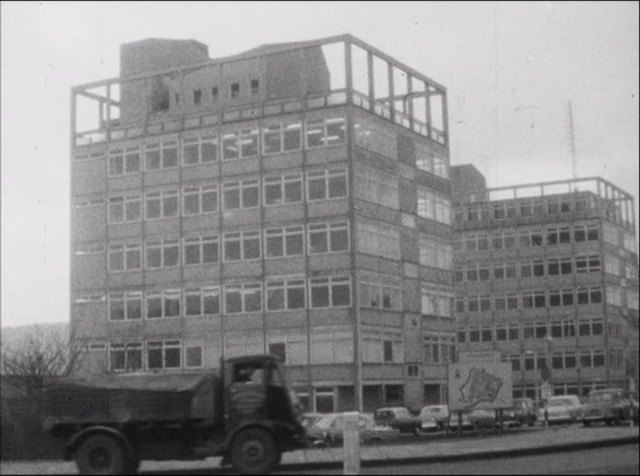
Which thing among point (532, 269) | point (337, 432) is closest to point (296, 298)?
point (337, 432)

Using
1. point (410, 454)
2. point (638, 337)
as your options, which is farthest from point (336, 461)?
point (638, 337)

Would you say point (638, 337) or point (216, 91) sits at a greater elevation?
point (216, 91)

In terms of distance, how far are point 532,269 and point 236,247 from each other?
4079cm

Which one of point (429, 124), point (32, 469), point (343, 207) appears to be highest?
point (429, 124)

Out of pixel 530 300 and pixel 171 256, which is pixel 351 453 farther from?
pixel 530 300

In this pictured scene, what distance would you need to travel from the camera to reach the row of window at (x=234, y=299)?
66.4 meters

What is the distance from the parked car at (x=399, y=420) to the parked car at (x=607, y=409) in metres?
7.05

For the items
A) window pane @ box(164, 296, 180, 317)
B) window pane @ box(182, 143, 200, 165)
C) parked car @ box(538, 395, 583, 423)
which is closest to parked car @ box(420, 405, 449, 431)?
parked car @ box(538, 395, 583, 423)

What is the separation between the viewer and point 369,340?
66438 mm

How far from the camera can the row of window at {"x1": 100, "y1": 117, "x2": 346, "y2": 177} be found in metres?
67.4

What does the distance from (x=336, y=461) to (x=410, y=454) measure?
275cm

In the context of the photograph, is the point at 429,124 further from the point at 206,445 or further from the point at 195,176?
the point at 206,445

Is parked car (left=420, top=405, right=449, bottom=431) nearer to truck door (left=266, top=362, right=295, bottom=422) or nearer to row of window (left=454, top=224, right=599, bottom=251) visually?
truck door (left=266, top=362, right=295, bottom=422)

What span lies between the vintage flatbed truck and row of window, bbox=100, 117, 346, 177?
43.5m
